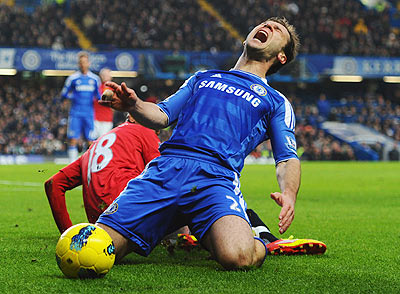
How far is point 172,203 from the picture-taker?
3586 millimetres

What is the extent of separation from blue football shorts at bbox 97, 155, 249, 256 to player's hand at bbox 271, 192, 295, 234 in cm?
33

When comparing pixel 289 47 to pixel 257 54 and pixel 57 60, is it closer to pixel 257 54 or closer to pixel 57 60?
pixel 257 54

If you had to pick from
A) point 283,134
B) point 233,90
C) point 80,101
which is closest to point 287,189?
point 283,134

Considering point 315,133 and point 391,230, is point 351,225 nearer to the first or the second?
point 391,230

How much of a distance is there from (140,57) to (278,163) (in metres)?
27.0

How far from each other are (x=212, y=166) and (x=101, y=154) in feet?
3.54

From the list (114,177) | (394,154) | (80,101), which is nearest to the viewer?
(114,177)

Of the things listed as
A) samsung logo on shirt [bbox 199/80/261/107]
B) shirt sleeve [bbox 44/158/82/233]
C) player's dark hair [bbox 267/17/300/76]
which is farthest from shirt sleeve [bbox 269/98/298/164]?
shirt sleeve [bbox 44/158/82/233]

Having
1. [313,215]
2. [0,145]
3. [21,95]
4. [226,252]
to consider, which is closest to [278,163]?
[226,252]

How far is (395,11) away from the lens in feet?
133

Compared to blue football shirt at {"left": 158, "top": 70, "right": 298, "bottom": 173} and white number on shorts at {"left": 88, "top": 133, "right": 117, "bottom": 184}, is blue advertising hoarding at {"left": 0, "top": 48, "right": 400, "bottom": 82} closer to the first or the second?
white number on shorts at {"left": 88, "top": 133, "right": 117, "bottom": 184}

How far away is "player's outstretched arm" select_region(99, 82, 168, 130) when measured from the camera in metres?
3.05

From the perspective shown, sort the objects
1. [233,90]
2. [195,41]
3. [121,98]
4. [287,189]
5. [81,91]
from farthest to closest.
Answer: [195,41] → [81,91] → [233,90] → [287,189] → [121,98]

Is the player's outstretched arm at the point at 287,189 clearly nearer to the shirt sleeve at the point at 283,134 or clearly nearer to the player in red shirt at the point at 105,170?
the shirt sleeve at the point at 283,134
